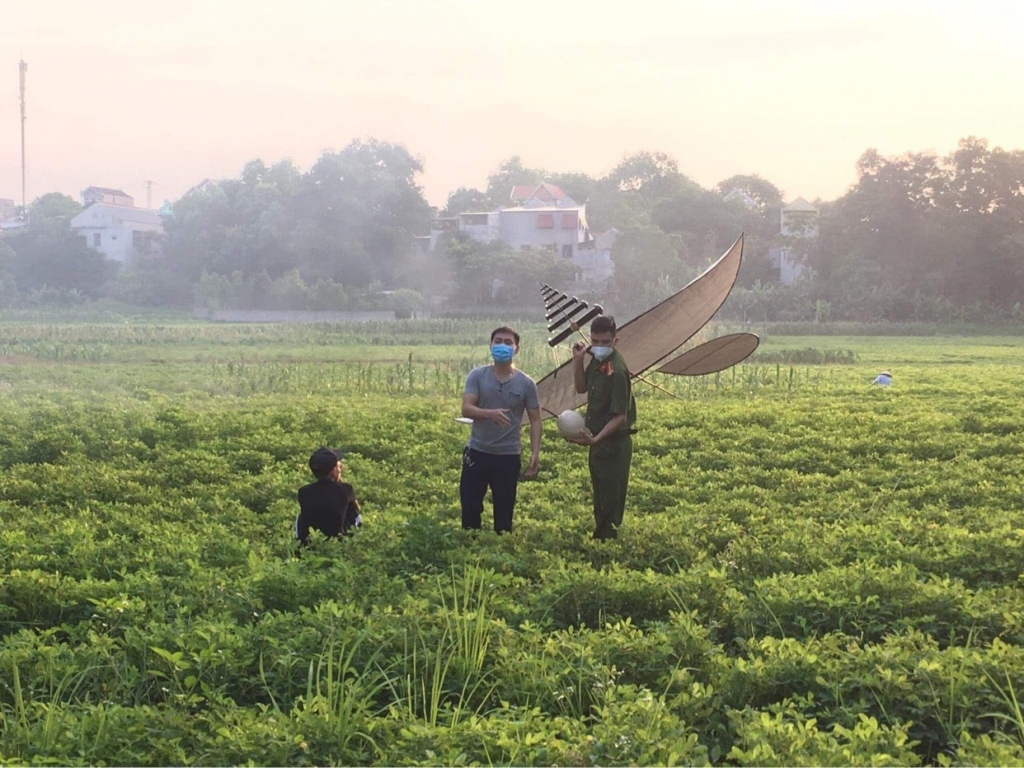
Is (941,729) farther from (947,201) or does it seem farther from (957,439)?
(947,201)

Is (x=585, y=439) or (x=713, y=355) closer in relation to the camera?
(x=585, y=439)

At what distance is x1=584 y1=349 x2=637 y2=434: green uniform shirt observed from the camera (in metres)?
7.18

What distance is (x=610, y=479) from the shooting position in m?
7.33

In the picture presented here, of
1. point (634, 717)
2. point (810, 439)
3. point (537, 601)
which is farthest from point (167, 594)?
point (810, 439)

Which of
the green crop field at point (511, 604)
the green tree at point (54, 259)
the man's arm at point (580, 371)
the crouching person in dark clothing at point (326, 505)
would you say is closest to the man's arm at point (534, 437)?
the man's arm at point (580, 371)

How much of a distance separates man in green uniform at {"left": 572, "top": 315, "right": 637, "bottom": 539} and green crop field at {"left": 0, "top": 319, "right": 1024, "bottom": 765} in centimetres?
36

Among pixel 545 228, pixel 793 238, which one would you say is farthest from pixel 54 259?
pixel 793 238

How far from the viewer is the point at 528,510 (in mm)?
9281

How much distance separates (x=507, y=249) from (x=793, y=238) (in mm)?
10430

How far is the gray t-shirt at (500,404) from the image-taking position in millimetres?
7133

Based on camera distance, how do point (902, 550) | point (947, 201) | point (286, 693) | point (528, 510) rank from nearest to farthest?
1. point (286, 693)
2. point (902, 550)
3. point (528, 510)
4. point (947, 201)

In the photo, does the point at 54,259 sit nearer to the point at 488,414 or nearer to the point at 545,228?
the point at 545,228

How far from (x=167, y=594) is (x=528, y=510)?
3985mm

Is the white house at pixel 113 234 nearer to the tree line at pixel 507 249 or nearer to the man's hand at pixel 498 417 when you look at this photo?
the tree line at pixel 507 249
